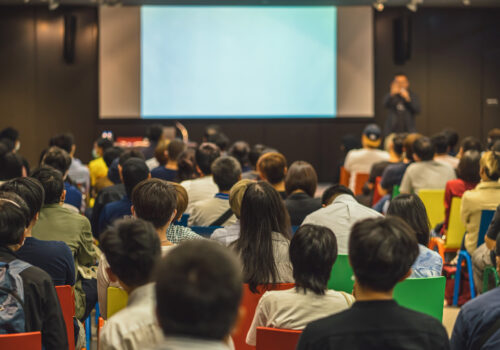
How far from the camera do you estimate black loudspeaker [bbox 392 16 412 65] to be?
13.4 m

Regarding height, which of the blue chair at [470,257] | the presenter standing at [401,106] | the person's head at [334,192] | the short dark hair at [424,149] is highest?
the presenter standing at [401,106]

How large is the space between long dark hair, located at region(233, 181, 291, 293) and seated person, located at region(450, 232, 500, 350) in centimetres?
98

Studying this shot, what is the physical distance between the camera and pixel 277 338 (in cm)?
245

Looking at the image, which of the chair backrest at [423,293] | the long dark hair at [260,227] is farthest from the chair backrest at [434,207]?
the chair backrest at [423,293]

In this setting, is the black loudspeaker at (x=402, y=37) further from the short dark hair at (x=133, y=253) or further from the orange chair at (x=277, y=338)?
the short dark hair at (x=133, y=253)

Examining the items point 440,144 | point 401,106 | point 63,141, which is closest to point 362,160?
point 440,144

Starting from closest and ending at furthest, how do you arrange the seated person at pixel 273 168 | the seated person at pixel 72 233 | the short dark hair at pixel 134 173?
the seated person at pixel 72 233
the short dark hair at pixel 134 173
the seated person at pixel 273 168

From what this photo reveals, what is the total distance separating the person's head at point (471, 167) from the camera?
5.56 metres

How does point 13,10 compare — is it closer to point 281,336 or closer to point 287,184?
point 287,184

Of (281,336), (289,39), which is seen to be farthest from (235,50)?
(281,336)

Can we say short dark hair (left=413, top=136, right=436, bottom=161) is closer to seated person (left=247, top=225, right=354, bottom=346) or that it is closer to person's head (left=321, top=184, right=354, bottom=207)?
person's head (left=321, top=184, right=354, bottom=207)

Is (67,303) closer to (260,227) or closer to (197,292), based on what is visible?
(260,227)

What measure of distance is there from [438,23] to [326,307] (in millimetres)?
12275

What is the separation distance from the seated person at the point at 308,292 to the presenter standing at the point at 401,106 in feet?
31.7
